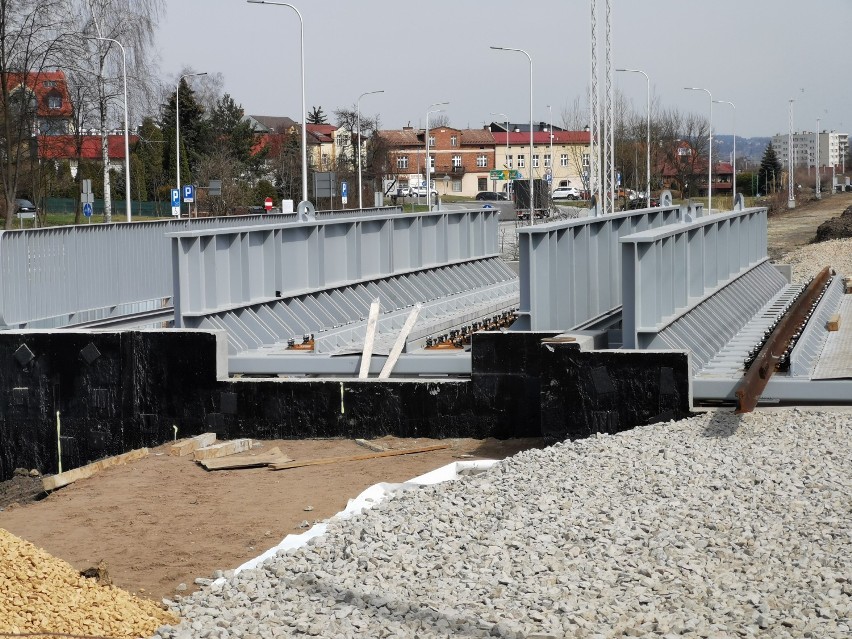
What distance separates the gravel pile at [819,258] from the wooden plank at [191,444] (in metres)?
23.4

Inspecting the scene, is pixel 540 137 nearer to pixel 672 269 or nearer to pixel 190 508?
pixel 672 269

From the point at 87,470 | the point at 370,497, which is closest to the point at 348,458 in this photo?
the point at 370,497

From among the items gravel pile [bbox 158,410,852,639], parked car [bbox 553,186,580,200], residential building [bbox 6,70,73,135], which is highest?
residential building [bbox 6,70,73,135]

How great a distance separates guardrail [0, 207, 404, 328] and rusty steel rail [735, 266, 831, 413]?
6725 millimetres

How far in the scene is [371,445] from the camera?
42.7 feet

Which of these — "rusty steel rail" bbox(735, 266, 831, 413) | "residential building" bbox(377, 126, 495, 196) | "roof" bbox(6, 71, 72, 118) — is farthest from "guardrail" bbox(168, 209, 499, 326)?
"residential building" bbox(377, 126, 495, 196)

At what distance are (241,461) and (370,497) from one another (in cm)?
265

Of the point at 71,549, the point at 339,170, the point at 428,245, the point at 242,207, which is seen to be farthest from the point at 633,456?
the point at 339,170

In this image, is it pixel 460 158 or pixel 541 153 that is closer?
pixel 541 153

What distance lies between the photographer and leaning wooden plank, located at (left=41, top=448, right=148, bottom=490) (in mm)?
12180

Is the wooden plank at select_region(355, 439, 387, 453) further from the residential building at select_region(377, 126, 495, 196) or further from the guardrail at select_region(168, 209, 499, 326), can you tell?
the residential building at select_region(377, 126, 495, 196)

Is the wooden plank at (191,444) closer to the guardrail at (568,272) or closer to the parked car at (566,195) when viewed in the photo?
the guardrail at (568,272)

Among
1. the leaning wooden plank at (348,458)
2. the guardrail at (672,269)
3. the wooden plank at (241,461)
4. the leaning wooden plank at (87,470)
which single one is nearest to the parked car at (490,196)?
the guardrail at (672,269)

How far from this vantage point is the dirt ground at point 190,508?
940cm
